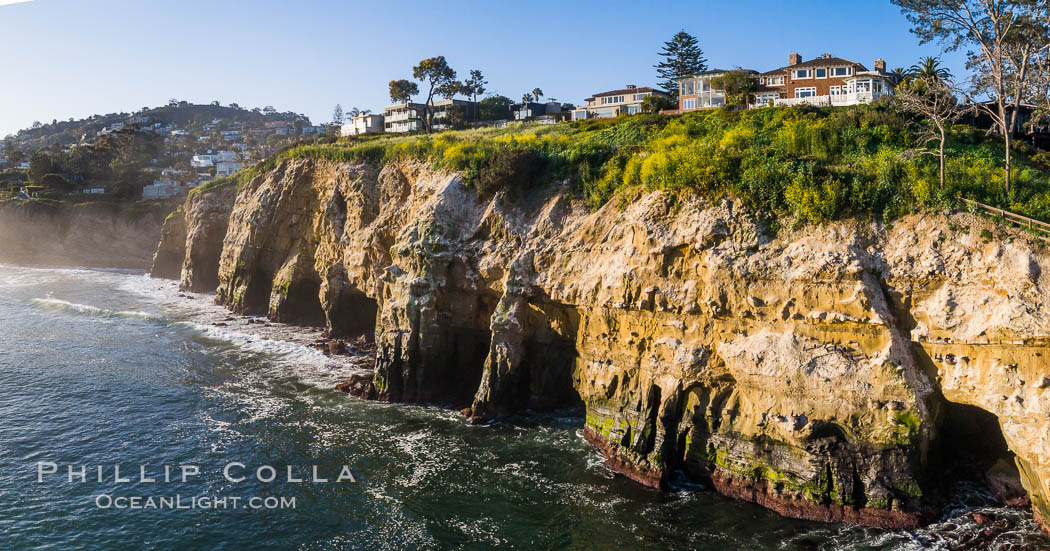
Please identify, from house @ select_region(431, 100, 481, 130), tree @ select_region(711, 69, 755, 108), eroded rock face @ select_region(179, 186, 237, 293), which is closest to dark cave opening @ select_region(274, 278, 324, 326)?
eroded rock face @ select_region(179, 186, 237, 293)

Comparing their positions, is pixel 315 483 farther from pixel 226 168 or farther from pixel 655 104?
pixel 226 168

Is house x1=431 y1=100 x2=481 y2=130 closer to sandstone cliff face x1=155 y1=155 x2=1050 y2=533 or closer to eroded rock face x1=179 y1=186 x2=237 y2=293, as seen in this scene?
eroded rock face x1=179 y1=186 x2=237 y2=293

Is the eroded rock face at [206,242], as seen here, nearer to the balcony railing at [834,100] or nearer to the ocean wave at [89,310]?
the ocean wave at [89,310]

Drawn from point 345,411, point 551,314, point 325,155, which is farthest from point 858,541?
point 325,155

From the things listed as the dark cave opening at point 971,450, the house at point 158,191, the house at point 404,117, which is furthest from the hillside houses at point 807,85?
the house at point 158,191

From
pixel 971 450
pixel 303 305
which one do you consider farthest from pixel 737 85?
pixel 303 305

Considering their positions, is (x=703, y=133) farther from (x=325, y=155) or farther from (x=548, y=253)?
(x=325, y=155)
